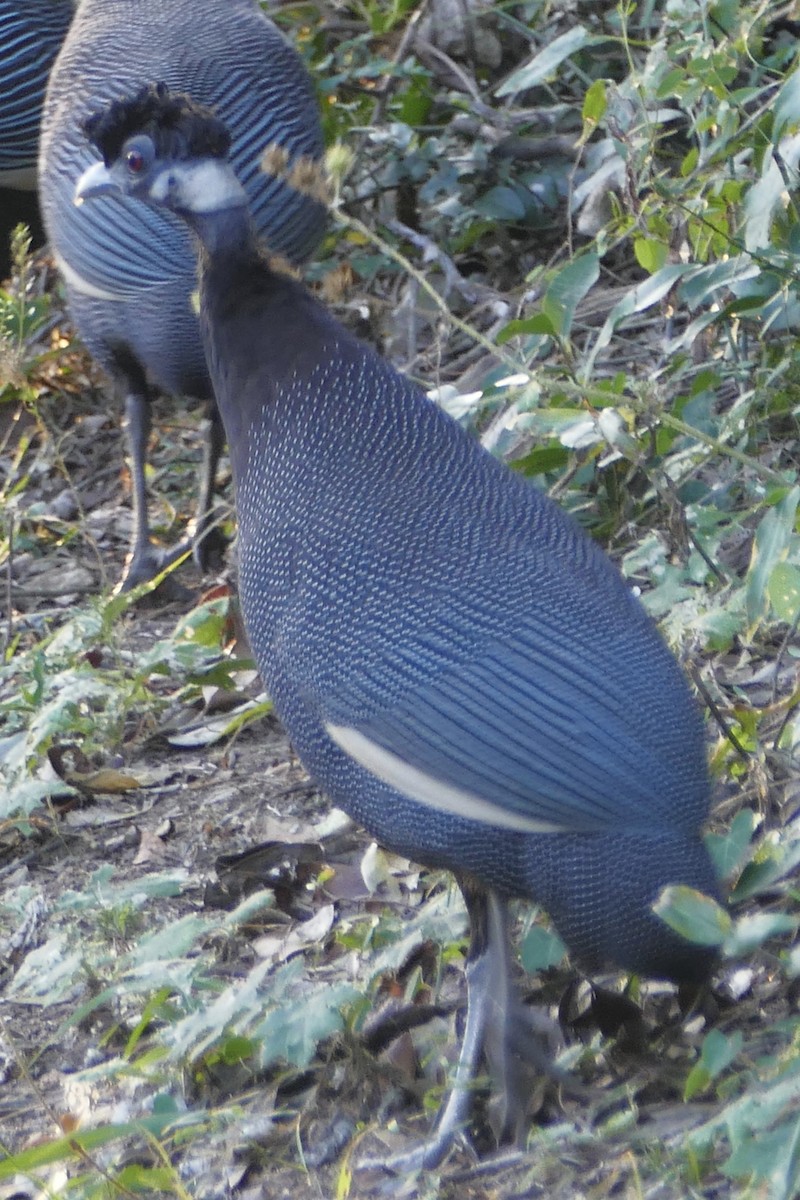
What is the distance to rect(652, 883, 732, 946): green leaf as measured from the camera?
2.01 metres

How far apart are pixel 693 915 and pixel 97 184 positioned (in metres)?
1.86

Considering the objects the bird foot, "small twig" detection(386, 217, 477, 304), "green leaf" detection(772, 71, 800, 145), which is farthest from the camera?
"small twig" detection(386, 217, 477, 304)

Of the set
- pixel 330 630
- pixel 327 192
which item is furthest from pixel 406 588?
pixel 327 192

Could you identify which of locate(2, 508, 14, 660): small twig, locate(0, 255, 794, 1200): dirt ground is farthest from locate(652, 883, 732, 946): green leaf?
locate(2, 508, 14, 660): small twig

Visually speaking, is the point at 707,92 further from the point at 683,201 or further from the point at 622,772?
the point at 622,772

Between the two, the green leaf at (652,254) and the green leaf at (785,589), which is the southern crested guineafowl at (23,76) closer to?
the green leaf at (652,254)

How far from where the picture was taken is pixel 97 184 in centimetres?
321

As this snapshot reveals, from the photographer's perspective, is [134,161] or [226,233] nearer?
[226,233]

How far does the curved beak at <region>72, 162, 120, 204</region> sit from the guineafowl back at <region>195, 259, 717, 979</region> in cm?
58

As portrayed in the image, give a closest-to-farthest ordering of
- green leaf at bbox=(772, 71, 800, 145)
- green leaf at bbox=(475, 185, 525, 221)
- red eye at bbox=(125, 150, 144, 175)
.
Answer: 1. green leaf at bbox=(772, 71, 800, 145)
2. red eye at bbox=(125, 150, 144, 175)
3. green leaf at bbox=(475, 185, 525, 221)

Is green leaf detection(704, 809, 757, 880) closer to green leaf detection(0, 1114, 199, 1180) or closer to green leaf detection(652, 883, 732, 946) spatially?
green leaf detection(652, 883, 732, 946)

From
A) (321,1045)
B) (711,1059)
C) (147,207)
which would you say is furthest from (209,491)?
(711,1059)

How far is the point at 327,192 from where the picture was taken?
307 centimetres

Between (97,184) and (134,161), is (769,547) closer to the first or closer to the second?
(134,161)
